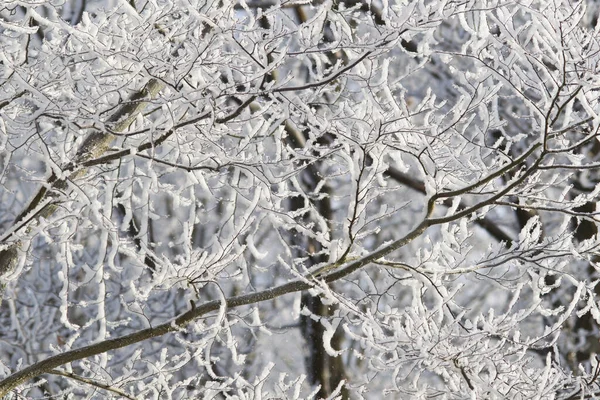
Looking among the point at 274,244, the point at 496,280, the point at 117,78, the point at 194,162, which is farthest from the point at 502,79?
the point at 274,244

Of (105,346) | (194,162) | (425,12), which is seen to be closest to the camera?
(425,12)

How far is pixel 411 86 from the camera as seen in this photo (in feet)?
35.8

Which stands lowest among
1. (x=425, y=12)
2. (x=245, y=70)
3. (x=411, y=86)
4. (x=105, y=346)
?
(x=105, y=346)

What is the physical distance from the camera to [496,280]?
381 cm

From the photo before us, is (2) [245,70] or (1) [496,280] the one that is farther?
(1) [496,280]

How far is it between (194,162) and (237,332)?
22.9ft

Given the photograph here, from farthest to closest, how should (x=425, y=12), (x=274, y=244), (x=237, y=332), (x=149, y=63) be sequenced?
1. (x=274, y=244)
2. (x=237, y=332)
3. (x=149, y=63)
4. (x=425, y=12)

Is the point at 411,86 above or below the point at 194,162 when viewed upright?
above

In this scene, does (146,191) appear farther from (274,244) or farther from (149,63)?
(274,244)

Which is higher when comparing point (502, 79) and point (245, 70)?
point (245, 70)

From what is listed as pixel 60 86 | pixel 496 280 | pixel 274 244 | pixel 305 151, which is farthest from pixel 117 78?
pixel 274 244

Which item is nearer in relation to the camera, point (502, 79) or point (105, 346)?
point (502, 79)

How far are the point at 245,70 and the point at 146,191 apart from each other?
76 centimetres

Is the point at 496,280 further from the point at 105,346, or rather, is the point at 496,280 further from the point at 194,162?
the point at 105,346
